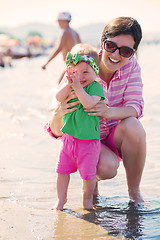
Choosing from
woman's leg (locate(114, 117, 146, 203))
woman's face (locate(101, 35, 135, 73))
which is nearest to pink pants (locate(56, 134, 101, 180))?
woman's leg (locate(114, 117, 146, 203))

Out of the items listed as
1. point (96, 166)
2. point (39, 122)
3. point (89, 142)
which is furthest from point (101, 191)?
point (39, 122)

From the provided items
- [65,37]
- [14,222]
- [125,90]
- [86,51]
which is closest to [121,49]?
[86,51]

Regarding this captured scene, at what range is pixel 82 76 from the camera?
2574mm

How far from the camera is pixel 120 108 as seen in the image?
9.43ft

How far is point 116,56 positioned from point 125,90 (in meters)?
0.35

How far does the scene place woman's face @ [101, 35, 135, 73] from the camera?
9.03 ft

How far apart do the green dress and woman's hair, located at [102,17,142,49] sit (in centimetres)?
41

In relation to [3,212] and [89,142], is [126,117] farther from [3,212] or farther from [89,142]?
[3,212]

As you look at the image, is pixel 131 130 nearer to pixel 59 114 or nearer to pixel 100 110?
pixel 100 110

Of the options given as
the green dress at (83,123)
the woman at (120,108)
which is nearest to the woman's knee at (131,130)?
the woman at (120,108)

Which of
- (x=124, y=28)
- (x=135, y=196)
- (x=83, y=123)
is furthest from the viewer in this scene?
(x=135, y=196)

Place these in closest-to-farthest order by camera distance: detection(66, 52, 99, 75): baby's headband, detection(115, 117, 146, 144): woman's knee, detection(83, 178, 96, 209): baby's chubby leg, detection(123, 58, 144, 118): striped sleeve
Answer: detection(66, 52, 99, 75): baby's headband → detection(83, 178, 96, 209): baby's chubby leg → detection(115, 117, 146, 144): woman's knee → detection(123, 58, 144, 118): striped sleeve

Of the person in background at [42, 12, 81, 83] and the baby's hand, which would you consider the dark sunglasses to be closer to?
the baby's hand

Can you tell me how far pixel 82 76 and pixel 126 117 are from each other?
1.76 feet
